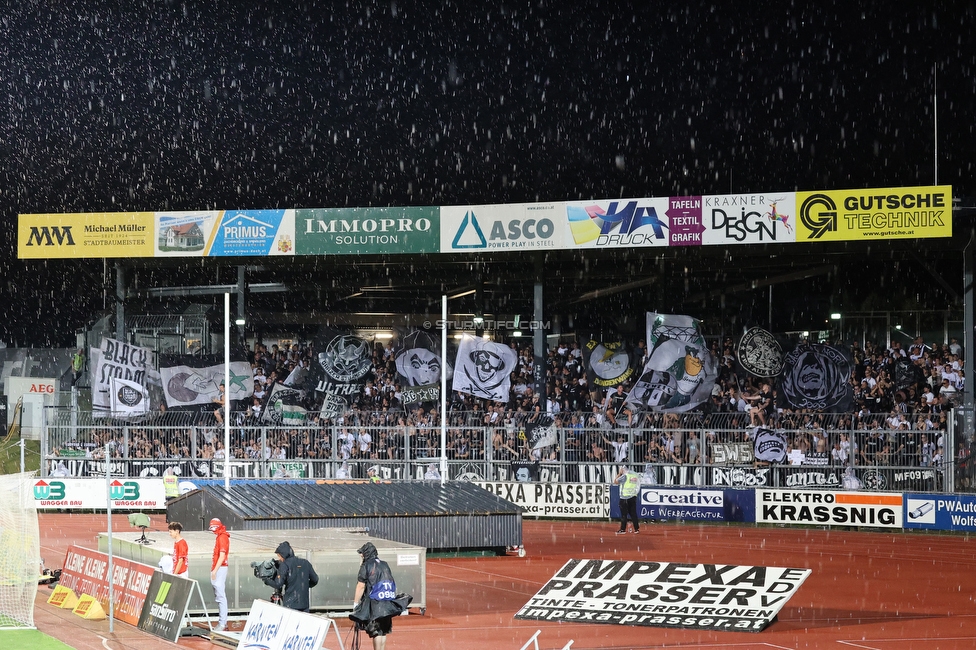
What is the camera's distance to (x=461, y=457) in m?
32.3

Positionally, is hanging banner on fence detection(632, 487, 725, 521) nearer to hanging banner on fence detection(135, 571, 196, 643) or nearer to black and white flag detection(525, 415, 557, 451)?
black and white flag detection(525, 415, 557, 451)

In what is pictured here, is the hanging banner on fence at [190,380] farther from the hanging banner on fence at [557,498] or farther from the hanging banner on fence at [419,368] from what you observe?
the hanging banner on fence at [557,498]

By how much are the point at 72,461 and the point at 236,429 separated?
17.4 ft

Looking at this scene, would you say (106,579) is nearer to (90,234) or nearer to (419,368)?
(419,368)

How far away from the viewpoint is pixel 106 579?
687 inches

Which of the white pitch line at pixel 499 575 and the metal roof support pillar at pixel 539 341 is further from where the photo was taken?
the metal roof support pillar at pixel 539 341

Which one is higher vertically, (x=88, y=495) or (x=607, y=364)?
(x=607, y=364)

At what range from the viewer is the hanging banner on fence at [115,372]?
3444 cm

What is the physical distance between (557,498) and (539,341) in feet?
17.4

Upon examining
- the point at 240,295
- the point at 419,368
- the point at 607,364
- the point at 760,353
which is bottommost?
the point at 419,368

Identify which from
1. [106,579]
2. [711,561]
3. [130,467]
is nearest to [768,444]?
[711,561]

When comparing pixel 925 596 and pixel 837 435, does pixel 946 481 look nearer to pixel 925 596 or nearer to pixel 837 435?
pixel 837 435

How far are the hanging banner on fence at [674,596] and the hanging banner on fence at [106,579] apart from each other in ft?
17.9

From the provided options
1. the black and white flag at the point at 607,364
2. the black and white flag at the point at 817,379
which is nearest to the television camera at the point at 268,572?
the black and white flag at the point at 817,379
